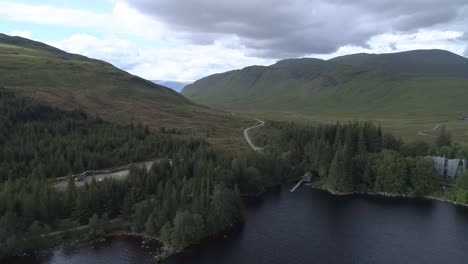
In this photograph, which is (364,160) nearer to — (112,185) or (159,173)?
(159,173)

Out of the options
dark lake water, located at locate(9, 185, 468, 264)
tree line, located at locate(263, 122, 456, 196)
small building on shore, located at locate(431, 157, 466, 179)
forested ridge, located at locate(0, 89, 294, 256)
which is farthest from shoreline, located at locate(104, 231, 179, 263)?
small building on shore, located at locate(431, 157, 466, 179)

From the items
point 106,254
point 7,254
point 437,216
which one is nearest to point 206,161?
point 106,254

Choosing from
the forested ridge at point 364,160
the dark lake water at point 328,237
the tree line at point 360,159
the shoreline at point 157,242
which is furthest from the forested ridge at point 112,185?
the forested ridge at point 364,160

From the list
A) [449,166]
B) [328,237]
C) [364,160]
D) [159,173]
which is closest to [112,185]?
[159,173]

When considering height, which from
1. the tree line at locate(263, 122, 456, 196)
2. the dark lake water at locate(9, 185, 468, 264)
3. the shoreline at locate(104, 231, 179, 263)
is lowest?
the shoreline at locate(104, 231, 179, 263)

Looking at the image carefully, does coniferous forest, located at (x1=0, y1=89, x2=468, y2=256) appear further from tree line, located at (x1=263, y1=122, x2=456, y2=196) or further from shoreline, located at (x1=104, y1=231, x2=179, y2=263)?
shoreline, located at (x1=104, y1=231, x2=179, y2=263)

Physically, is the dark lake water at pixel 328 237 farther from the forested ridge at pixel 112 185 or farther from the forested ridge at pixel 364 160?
the forested ridge at pixel 364 160
